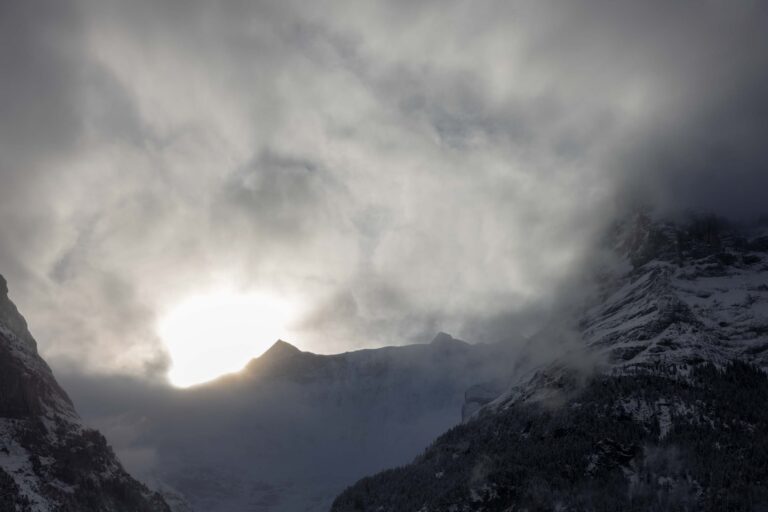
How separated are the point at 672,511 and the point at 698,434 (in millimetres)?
29884

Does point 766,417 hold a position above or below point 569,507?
above

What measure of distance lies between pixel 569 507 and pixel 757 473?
49383mm

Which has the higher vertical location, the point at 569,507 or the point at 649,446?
the point at 649,446

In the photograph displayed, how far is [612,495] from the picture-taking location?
187 metres

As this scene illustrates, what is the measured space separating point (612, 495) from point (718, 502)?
93.9 feet

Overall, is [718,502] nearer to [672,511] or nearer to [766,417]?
[672,511]

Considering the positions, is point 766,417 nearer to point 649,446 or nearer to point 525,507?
point 649,446

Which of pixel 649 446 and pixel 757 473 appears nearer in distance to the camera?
pixel 757 473

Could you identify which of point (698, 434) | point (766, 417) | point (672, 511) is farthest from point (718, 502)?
point (766, 417)

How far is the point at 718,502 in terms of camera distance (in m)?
167

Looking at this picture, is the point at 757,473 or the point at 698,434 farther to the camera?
the point at 698,434

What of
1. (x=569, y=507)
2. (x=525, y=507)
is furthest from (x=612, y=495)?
(x=525, y=507)

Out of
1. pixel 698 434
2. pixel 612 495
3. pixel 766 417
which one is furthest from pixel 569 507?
pixel 766 417

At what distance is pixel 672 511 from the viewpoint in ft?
565
